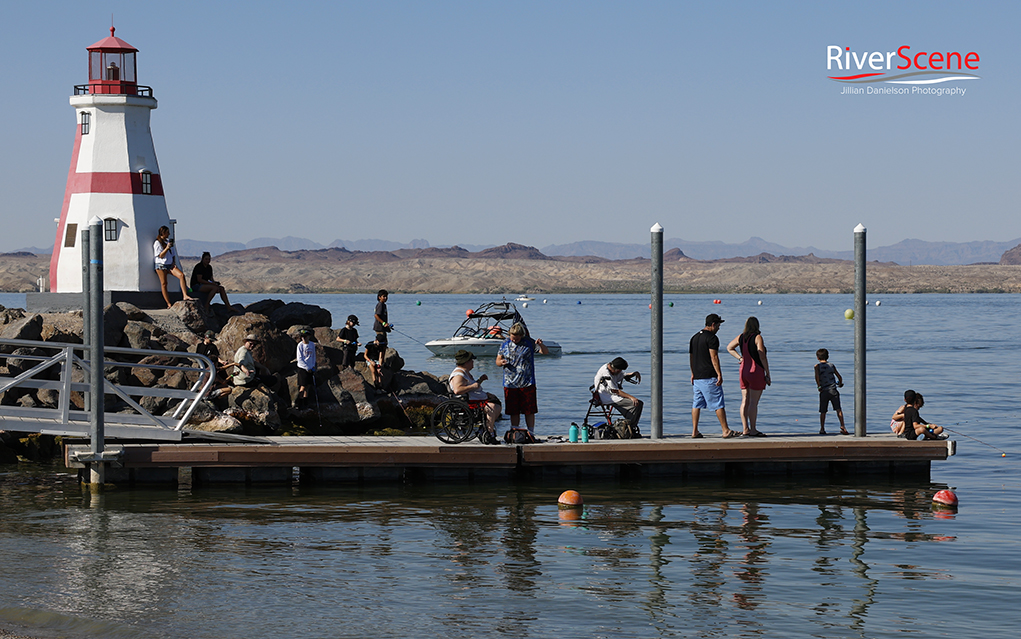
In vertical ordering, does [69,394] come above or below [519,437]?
above

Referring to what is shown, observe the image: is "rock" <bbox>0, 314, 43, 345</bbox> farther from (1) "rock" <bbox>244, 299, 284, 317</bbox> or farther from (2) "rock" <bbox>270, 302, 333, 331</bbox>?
(1) "rock" <bbox>244, 299, 284, 317</bbox>

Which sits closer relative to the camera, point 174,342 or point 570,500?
point 570,500

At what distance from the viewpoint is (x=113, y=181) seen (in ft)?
81.7

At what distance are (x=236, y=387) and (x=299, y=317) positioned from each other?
26.2ft

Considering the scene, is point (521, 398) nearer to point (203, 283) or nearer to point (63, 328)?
point (63, 328)

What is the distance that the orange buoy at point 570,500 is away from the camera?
46.0 ft

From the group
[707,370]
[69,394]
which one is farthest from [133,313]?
[707,370]

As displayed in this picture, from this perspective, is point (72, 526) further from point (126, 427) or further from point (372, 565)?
point (372, 565)

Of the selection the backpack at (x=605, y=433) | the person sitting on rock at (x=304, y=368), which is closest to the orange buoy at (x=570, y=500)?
the backpack at (x=605, y=433)

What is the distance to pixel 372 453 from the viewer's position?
14.9 meters

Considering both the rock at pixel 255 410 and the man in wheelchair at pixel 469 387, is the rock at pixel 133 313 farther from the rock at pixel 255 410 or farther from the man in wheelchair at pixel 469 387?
the man in wheelchair at pixel 469 387

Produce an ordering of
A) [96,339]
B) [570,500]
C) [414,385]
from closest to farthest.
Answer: [570,500] < [96,339] < [414,385]

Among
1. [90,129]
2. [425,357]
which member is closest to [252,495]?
[90,129]

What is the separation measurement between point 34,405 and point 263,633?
11.7m
